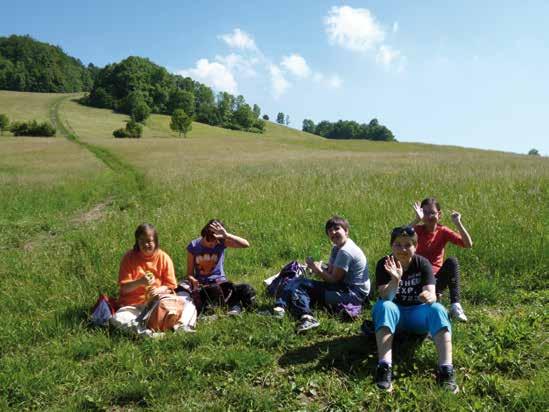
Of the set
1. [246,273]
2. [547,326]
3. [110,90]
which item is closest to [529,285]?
[547,326]

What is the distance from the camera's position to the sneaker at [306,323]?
4355 millimetres

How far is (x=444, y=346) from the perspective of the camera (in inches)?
139

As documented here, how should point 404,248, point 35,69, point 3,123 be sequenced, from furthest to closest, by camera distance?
point 35,69 → point 3,123 → point 404,248

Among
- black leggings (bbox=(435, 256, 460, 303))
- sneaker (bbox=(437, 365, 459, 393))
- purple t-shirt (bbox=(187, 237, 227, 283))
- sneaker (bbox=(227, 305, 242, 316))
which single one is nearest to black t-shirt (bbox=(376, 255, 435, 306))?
sneaker (bbox=(437, 365, 459, 393))

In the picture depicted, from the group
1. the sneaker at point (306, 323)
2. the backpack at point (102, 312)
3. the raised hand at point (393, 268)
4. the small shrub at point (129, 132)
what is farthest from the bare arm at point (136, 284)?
the small shrub at point (129, 132)

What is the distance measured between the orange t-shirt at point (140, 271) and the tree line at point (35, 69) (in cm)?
13269

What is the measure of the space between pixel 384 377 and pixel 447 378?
50 centimetres

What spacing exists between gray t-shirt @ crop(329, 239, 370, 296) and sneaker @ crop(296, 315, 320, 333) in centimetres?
72

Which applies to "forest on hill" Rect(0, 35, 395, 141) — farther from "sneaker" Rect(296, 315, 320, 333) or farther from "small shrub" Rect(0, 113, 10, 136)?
"sneaker" Rect(296, 315, 320, 333)

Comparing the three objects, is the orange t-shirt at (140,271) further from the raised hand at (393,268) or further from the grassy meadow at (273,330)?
the raised hand at (393,268)

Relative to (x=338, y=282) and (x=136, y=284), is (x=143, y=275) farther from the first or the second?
(x=338, y=282)

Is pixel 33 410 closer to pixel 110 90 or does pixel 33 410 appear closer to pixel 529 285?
pixel 529 285

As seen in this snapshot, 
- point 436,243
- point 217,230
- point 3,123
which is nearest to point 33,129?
point 3,123

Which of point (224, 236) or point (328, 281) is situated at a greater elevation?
point (224, 236)
